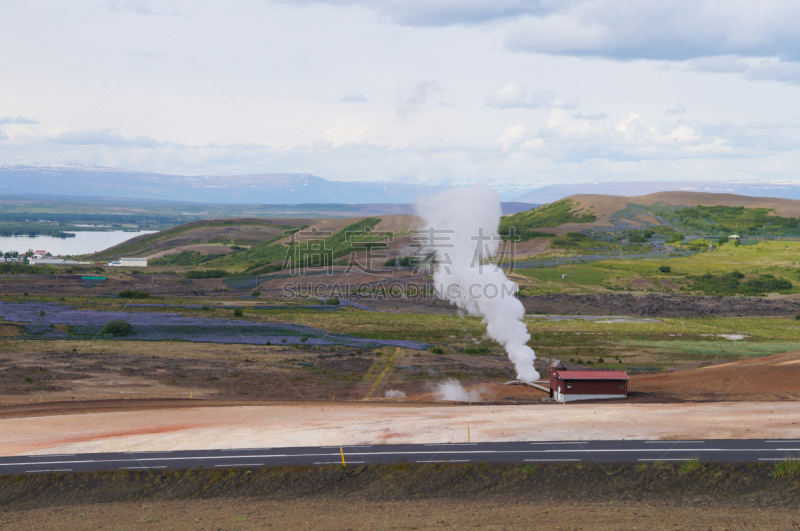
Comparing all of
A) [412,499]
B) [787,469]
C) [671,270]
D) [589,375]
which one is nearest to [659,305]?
[671,270]

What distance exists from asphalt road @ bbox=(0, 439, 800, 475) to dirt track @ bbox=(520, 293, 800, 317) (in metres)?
74.8

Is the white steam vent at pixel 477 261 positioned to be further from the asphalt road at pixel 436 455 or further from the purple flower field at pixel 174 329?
the asphalt road at pixel 436 455

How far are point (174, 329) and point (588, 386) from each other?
55421mm

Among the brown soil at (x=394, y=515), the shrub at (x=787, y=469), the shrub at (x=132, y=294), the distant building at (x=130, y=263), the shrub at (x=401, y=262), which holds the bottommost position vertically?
the shrub at (x=132, y=294)

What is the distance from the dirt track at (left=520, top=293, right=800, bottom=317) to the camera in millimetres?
108375

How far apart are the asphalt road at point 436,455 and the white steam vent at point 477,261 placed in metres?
22.9

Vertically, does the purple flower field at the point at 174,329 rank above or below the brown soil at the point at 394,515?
below

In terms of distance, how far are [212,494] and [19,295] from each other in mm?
106466

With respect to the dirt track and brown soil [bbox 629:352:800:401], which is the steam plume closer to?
brown soil [bbox 629:352:800:401]

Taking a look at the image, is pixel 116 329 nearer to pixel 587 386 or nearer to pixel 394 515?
pixel 587 386

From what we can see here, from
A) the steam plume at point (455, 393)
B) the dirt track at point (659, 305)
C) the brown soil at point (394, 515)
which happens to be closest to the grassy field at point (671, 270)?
the dirt track at point (659, 305)

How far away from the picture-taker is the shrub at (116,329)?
8081cm

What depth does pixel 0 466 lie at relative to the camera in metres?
32.5

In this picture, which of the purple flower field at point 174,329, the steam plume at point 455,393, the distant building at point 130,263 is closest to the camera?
the steam plume at point 455,393
